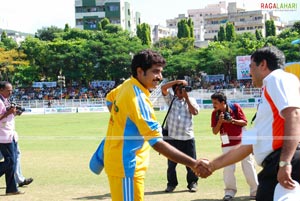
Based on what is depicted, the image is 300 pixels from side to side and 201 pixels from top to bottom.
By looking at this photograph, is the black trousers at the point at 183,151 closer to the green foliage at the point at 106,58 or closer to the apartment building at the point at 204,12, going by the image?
the green foliage at the point at 106,58

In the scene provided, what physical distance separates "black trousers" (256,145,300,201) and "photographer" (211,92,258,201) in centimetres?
390

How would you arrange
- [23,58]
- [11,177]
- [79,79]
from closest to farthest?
[11,177] < [79,79] < [23,58]

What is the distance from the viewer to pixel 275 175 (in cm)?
413

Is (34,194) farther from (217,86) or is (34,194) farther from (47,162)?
(217,86)

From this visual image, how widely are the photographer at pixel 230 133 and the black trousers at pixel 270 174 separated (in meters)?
3.90

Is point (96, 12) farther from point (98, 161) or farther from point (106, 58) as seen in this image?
point (98, 161)

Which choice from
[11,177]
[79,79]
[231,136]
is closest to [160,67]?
[231,136]

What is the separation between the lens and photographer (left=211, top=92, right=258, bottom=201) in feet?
26.9

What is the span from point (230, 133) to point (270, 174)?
4.37 m

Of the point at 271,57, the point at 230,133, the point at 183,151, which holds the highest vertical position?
the point at 271,57

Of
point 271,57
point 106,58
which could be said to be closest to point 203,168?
point 271,57

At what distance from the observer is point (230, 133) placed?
8.50m

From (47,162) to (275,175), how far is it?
9389 millimetres

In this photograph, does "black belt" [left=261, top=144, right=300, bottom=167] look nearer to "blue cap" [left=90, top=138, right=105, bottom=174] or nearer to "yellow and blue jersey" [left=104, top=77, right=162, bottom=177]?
"yellow and blue jersey" [left=104, top=77, right=162, bottom=177]
